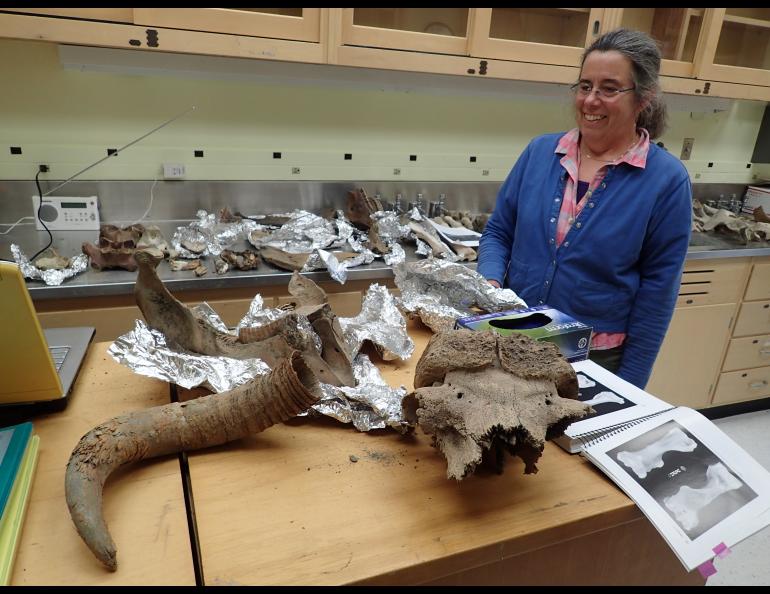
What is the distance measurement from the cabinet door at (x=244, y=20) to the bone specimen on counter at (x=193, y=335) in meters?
1.11

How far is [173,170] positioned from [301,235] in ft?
2.11

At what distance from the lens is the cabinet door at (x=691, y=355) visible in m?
2.44

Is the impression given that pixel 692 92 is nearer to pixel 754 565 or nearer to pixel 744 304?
pixel 744 304

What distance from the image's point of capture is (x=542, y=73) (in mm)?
2172

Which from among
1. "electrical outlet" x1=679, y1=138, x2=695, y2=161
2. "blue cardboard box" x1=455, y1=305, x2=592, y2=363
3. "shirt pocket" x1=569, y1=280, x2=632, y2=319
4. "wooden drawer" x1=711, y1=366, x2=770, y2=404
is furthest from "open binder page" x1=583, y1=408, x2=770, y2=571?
"electrical outlet" x1=679, y1=138, x2=695, y2=161

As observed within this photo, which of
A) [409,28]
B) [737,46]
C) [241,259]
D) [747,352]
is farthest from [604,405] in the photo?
[737,46]

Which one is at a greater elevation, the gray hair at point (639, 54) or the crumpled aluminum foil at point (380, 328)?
the gray hair at point (639, 54)

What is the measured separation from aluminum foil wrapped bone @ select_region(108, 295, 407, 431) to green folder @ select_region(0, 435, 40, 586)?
21cm

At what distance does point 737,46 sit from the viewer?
2.49m

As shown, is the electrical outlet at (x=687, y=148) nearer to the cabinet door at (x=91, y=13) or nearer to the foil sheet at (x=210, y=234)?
the foil sheet at (x=210, y=234)

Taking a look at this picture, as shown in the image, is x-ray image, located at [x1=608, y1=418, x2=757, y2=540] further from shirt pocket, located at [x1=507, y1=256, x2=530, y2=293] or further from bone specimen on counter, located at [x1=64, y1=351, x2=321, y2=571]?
shirt pocket, located at [x1=507, y1=256, x2=530, y2=293]

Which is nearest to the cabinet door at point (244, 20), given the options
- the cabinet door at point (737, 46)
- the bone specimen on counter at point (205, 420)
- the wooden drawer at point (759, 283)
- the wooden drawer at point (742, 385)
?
the bone specimen on counter at point (205, 420)

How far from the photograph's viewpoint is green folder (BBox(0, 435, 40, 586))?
62cm

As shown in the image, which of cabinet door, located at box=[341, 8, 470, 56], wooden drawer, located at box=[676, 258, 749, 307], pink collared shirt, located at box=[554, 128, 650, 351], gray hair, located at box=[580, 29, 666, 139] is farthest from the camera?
wooden drawer, located at box=[676, 258, 749, 307]
